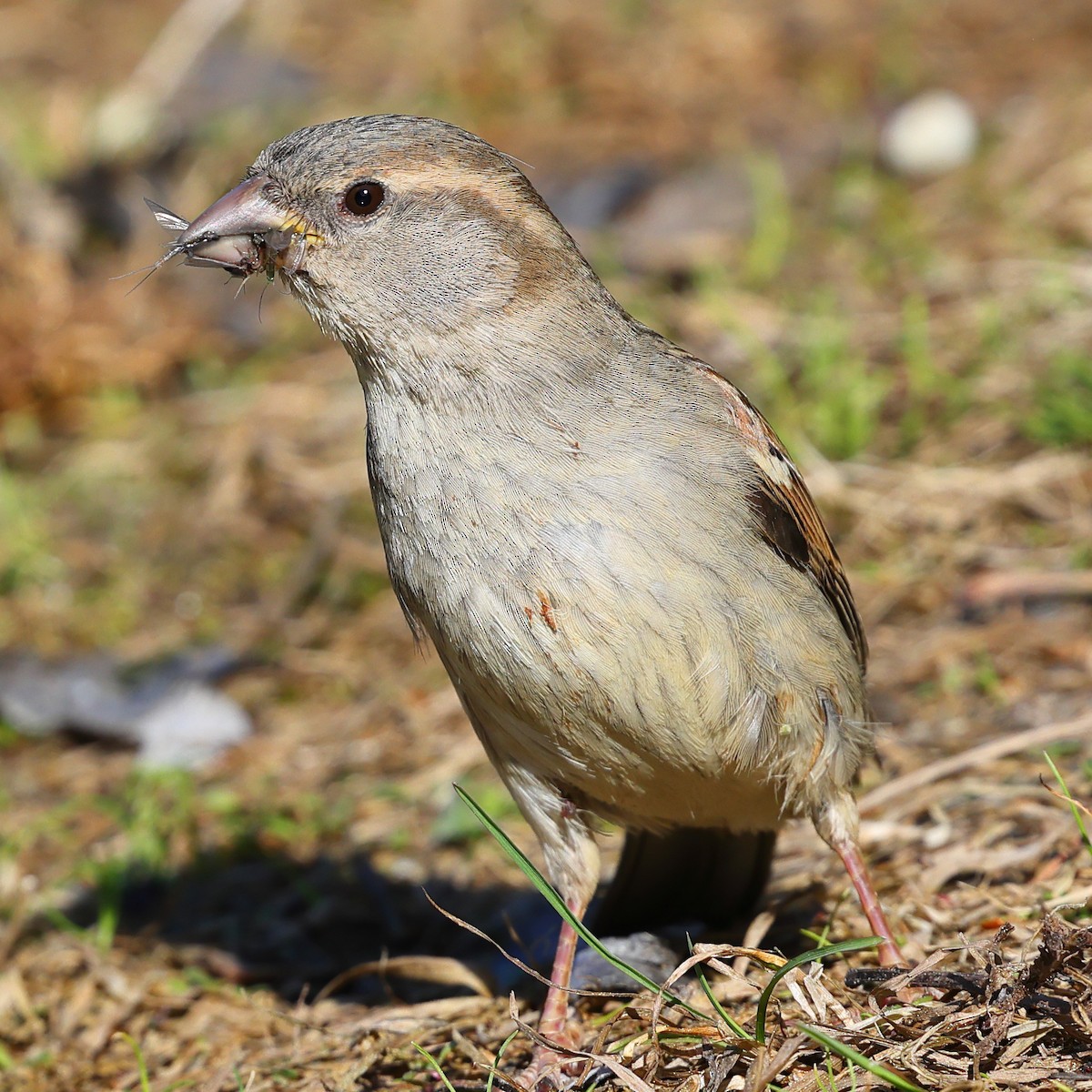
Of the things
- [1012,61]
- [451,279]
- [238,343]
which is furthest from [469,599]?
[1012,61]

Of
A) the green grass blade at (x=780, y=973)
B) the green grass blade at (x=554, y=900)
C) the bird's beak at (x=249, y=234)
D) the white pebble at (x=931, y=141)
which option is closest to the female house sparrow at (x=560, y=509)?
the bird's beak at (x=249, y=234)

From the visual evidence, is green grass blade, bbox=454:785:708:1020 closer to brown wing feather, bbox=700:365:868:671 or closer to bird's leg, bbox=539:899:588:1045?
bird's leg, bbox=539:899:588:1045

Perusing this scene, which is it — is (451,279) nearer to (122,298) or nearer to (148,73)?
(122,298)

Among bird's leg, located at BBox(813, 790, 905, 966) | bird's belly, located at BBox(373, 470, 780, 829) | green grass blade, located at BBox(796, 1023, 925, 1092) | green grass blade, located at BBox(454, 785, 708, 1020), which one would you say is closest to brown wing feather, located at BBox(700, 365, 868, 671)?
bird's belly, located at BBox(373, 470, 780, 829)

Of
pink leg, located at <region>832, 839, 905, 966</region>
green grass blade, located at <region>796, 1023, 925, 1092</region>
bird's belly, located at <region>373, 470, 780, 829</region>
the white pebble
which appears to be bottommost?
pink leg, located at <region>832, 839, 905, 966</region>

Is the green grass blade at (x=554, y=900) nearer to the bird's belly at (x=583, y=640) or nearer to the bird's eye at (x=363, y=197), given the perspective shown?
the bird's belly at (x=583, y=640)
